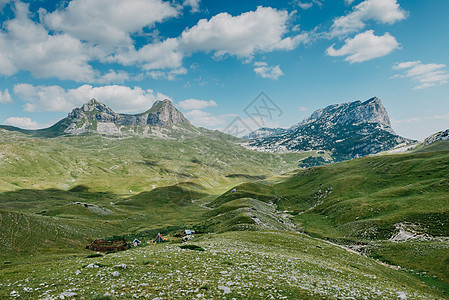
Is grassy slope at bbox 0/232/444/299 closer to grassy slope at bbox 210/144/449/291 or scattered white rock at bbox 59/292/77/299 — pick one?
scattered white rock at bbox 59/292/77/299

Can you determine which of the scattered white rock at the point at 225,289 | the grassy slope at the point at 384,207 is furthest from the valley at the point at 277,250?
the grassy slope at the point at 384,207

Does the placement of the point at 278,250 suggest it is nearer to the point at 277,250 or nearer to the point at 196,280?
the point at 277,250

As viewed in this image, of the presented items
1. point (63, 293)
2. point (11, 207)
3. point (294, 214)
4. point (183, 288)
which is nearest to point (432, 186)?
point (294, 214)

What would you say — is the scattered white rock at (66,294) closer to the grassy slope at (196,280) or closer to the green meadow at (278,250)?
the green meadow at (278,250)

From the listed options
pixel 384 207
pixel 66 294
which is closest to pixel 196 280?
pixel 66 294

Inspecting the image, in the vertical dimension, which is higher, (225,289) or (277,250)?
(225,289)

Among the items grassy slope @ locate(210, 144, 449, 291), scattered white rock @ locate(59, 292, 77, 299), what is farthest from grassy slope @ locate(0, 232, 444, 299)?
grassy slope @ locate(210, 144, 449, 291)

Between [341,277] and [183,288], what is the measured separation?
18.1 metres

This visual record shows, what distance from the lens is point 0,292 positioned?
15.3 meters

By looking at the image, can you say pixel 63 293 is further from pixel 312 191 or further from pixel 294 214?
pixel 312 191

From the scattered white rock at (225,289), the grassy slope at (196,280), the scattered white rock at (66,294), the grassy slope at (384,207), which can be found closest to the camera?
the scattered white rock at (66,294)

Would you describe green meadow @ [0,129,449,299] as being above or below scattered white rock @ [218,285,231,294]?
below

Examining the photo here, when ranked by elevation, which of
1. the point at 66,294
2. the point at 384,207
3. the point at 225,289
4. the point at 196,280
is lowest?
the point at 384,207

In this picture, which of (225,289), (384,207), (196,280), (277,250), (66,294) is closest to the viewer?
(66,294)
